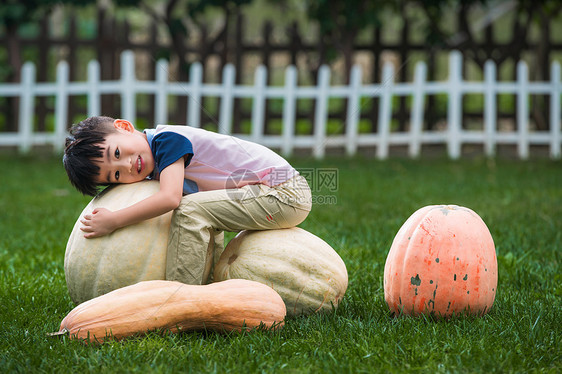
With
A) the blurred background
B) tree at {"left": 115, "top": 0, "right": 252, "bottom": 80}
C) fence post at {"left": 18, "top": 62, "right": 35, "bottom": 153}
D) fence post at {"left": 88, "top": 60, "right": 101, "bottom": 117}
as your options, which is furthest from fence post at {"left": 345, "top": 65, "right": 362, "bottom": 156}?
fence post at {"left": 18, "top": 62, "right": 35, "bottom": 153}

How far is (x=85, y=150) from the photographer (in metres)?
3.10

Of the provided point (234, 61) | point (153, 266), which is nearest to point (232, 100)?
point (234, 61)

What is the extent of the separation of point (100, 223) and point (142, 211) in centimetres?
22

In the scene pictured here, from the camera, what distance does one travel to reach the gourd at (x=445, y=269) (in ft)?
9.70

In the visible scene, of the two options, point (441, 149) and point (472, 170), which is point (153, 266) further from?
point (441, 149)

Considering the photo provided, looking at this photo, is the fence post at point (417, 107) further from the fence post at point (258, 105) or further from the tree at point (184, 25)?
the tree at point (184, 25)

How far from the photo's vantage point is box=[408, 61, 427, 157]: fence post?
10.7 meters

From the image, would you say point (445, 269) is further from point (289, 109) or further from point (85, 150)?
point (289, 109)

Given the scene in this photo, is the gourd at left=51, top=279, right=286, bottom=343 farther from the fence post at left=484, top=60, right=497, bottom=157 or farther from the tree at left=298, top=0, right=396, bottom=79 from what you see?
the tree at left=298, top=0, right=396, bottom=79

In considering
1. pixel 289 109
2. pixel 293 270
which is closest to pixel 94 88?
pixel 289 109

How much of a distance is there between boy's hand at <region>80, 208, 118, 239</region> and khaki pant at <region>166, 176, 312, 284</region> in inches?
11.3

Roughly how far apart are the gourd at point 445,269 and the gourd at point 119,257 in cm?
117

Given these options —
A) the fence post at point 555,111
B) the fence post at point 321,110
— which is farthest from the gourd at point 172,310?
the fence post at point 555,111

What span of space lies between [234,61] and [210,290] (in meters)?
9.65
